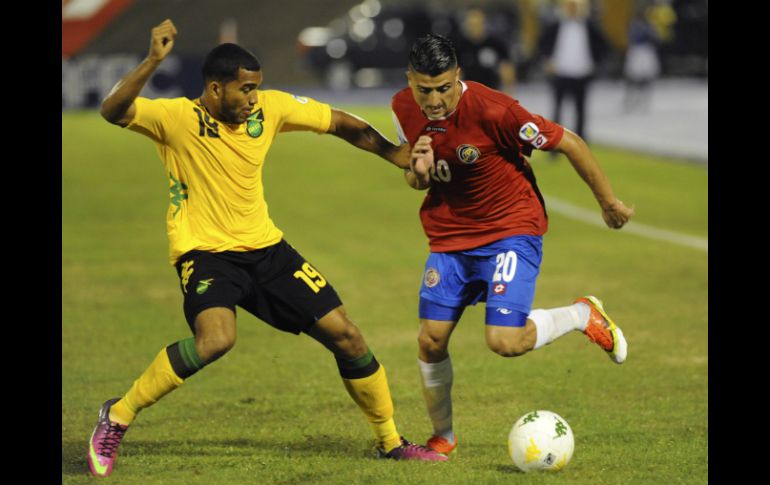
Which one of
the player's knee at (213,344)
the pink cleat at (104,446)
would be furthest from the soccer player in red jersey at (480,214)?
the pink cleat at (104,446)

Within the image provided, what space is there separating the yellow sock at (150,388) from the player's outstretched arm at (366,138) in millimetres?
1486

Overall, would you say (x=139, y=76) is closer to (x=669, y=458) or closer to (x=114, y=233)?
(x=669, y=458)

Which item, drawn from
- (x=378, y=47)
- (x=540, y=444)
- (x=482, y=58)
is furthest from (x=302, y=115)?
(x=378, y=47)

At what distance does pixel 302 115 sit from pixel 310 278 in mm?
851

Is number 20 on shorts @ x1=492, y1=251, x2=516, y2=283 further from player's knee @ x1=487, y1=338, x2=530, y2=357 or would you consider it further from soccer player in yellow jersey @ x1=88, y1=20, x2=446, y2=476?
soccer player in yellow jersey @ x1=88, y1=20, x2=446, y2=476

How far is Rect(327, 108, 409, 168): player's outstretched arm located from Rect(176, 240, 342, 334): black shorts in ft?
2.27

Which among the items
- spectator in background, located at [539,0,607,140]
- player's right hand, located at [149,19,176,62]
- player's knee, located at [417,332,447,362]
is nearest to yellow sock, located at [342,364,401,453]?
player's knee, located at [417,332,447,362]

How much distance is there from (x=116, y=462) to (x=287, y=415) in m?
1.38

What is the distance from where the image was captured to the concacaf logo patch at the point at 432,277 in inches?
283

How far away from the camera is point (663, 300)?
11.9 metres

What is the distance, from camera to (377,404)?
23.3 ft

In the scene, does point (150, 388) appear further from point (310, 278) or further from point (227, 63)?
point (227, 63)
